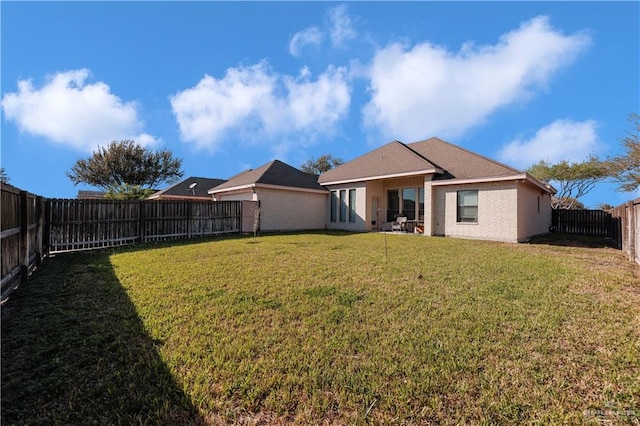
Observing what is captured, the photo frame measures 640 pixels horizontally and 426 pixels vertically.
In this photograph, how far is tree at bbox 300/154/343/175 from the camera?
43656mm

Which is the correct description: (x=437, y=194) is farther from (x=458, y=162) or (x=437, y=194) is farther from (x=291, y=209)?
(x=291, y=209)

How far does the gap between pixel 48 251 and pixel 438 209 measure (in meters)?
15.2

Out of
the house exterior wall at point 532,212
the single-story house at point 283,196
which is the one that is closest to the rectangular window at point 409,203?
the single-story house at point 283,196

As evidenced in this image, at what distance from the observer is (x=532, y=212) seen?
50.1ft

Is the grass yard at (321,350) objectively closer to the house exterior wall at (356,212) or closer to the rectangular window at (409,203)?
the rectangular window at (409,203)

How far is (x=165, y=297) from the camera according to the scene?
182 inches

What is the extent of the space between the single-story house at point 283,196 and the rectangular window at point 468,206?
822cm

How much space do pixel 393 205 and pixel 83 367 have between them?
1689 cm

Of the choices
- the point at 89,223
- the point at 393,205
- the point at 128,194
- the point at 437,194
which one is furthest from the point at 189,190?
the point at 437,194

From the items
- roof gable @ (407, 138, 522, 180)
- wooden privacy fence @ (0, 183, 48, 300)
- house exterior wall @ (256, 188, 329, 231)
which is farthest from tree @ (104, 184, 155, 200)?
roof gable @ (407, 138, 522, 180)

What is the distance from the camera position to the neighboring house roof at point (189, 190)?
2494cm

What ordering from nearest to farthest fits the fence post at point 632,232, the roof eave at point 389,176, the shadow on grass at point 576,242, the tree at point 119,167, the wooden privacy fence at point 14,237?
1. the wooden privacy fence at point 14,237
2. the fence post at point 632,232
3. the shadow on grass at point 576,242
4. the roof eave at point 389,176
5. the tree at point 119,167

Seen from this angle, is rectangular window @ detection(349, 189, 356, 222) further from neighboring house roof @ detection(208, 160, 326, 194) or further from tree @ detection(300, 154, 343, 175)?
tree @ detection(300, 154, 343, 175)

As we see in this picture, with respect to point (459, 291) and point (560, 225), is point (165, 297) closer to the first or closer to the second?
point (459, 291)
